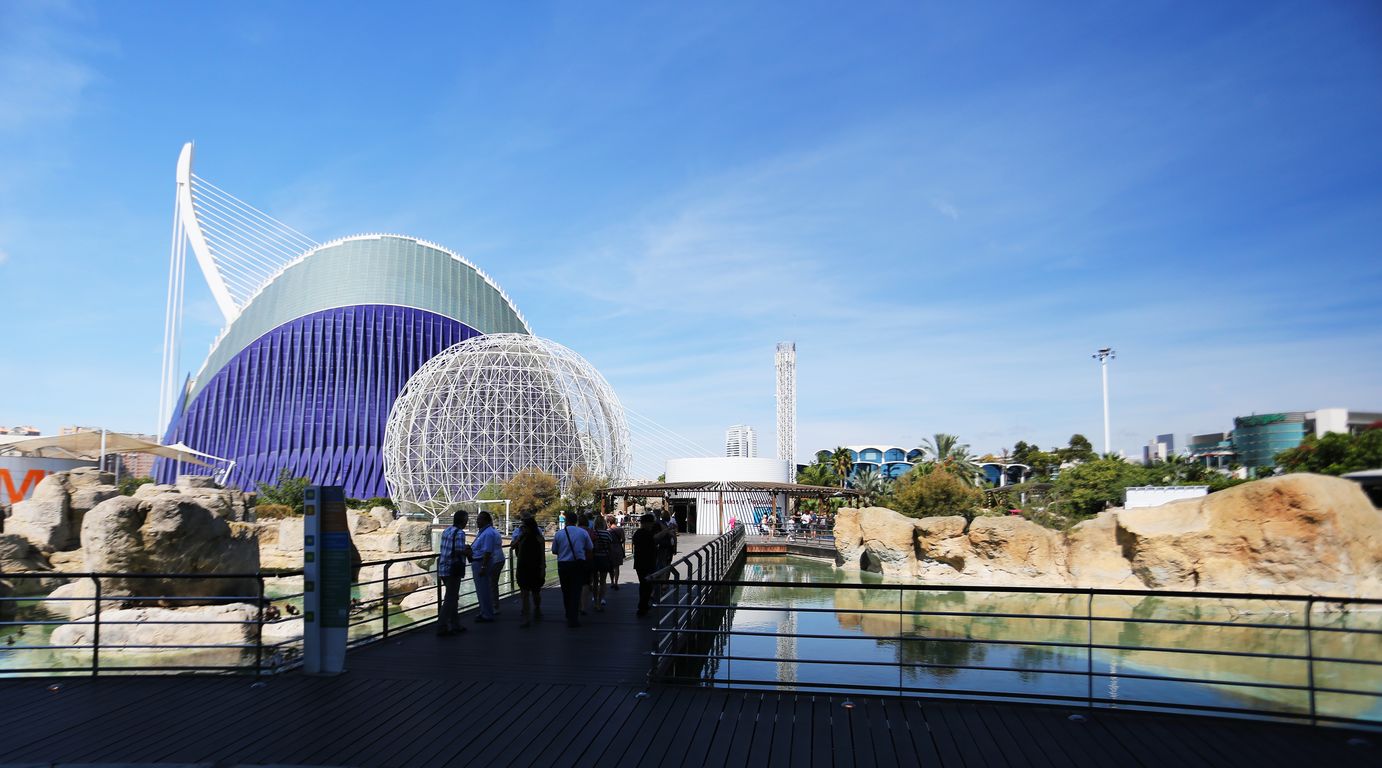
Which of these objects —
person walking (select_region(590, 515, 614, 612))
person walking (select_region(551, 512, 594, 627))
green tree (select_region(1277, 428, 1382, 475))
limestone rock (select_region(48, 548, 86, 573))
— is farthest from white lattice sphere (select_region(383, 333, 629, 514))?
person walking (select_region(551, 512, 594, 627))

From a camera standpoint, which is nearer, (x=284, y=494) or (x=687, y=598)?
(x=687, y=598)

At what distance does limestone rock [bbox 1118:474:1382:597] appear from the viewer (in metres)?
20.0

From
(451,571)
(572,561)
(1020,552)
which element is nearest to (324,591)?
(451,571)

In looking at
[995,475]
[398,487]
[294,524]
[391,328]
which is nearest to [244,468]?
[391,328]

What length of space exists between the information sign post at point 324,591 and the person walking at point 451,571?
203 centimetres

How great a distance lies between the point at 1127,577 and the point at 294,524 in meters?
26.5

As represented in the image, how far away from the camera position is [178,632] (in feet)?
41.6

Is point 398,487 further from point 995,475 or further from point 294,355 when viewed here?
point 995,475

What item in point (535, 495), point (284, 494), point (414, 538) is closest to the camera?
point (414, 538)

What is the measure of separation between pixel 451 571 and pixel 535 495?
34.6 m

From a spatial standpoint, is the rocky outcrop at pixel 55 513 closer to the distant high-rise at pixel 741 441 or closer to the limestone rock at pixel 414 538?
the limestone rock at pixel 414 538

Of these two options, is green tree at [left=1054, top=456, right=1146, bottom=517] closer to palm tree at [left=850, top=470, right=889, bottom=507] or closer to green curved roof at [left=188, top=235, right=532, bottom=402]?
palm tree at [left=850, top=470, right=889, bottom=507]

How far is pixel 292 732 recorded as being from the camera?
239 inches

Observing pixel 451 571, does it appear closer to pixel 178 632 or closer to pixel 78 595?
pixel 178 632
